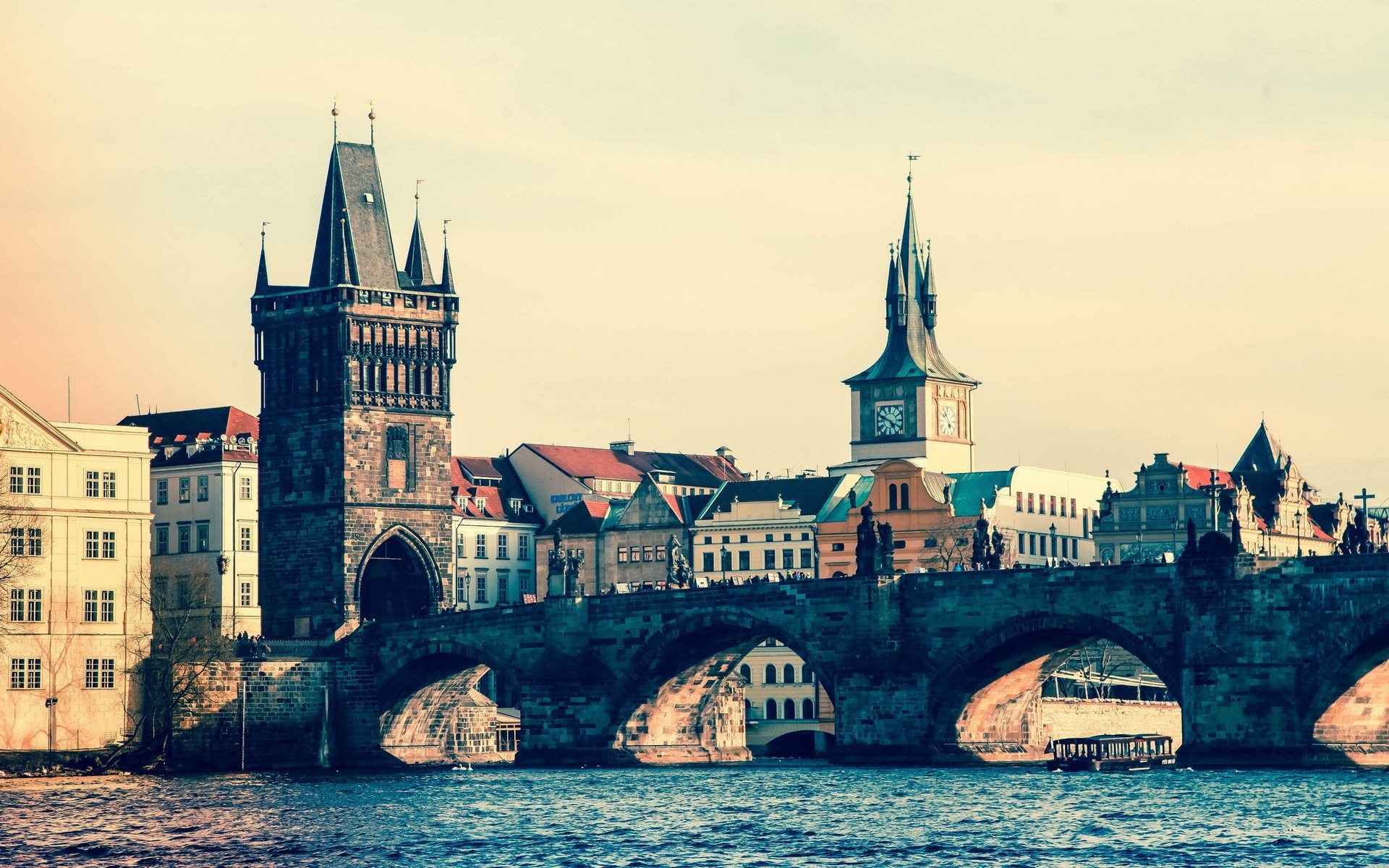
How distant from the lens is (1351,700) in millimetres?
111938

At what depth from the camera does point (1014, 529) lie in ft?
589

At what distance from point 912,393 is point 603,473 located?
20.4 metres

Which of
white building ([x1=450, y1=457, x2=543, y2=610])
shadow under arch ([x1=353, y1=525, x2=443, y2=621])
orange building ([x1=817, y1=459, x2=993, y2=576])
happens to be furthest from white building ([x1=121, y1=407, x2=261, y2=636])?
orange building ([x1=817, y1=459, x2=993, y2=576])

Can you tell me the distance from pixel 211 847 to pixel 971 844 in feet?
70.1

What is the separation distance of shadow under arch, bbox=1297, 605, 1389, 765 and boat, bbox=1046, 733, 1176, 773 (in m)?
12.0

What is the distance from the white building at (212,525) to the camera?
494 ft

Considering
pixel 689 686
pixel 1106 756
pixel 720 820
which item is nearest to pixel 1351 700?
→ pixel 1106 756

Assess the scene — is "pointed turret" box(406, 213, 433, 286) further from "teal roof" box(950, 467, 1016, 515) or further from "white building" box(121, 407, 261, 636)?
"teal roof" box(950, 467, 1016, 515)

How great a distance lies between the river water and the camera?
85.3 meters

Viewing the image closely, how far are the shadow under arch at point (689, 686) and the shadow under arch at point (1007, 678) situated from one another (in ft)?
17.7

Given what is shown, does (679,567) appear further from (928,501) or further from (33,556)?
(928,501)

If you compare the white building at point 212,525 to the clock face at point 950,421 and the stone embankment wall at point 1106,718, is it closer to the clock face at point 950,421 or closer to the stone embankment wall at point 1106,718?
the stone embankment wall at point 1106,718

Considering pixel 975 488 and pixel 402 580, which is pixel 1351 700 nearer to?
pixel 402 580

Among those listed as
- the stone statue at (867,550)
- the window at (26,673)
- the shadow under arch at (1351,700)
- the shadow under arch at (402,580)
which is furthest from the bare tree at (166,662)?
the shadow under arch at (1351,700)
